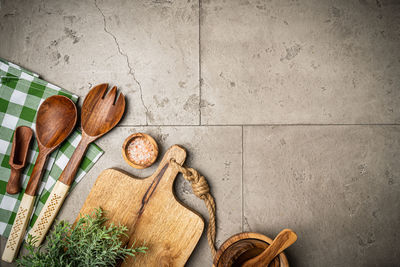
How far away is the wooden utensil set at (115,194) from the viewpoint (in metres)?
1.13

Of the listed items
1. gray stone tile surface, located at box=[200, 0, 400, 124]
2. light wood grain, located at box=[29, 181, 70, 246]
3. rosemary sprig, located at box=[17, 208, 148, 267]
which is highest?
gray stone tile surface, located at box=[200, 0, 400, 124]

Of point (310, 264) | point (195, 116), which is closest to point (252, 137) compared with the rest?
point (195, 116)

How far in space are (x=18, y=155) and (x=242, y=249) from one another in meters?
1.11

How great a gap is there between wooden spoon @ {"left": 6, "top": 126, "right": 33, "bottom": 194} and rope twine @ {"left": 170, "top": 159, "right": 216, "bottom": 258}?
70 cm

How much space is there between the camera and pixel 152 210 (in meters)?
1.15

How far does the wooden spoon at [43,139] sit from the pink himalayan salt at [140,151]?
295 mm

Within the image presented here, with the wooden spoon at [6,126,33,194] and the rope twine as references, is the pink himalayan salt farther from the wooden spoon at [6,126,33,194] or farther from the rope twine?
the wooden spoon at [6,126,33,194]

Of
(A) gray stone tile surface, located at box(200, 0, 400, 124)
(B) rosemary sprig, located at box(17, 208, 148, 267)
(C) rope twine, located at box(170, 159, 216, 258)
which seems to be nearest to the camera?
(B) rosemary sprig, located at box(17, 208, 148, 267)

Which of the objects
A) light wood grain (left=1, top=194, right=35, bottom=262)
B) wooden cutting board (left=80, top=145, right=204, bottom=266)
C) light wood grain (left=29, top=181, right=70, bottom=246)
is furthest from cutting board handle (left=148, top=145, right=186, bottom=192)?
light wood grain (left=1, top=194, right=35, bottom=262)

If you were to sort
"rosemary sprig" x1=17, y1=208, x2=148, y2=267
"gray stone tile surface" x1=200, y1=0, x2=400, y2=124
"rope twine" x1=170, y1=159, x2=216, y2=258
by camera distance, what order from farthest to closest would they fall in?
"gray stone tile surface" x1=200, y1=0, x2=400, y2=124 < "rope twine" x1=170, y1=159, x2=216, y2=258 < "rosemary sprig" x1=17, y1=208, x2=148, y2=267

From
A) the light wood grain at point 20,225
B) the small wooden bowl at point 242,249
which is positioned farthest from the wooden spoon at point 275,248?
the light wood grain at point 20,225

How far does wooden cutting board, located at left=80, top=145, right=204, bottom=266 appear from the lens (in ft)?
3.70

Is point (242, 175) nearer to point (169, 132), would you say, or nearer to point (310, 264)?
point (169, 132)

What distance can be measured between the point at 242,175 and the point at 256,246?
0.31 metres
